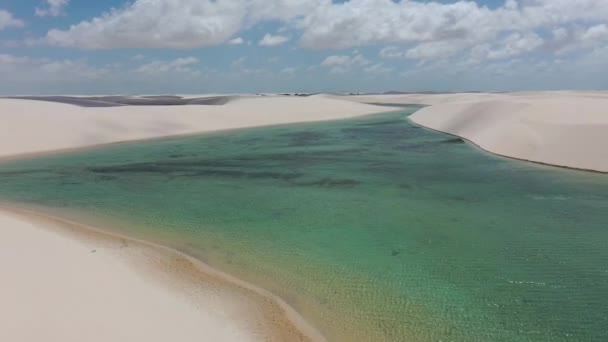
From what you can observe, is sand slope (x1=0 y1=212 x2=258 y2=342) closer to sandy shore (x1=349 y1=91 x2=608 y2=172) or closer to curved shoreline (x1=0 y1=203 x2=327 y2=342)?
curved shoreline (x1=0 y1=203 x2=327 y2=342)

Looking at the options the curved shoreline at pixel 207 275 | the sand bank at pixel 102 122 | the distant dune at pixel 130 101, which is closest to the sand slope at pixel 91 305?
the curved shoreline at pixel 207 275

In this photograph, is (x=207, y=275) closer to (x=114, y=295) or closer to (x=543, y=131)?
(x=114, y=295)

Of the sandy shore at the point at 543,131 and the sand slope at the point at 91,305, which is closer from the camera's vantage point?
the sand slope at the point at 91,305

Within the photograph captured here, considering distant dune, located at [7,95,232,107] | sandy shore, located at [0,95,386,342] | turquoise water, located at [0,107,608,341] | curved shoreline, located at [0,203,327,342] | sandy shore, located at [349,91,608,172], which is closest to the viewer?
sandy shore, located at [0,95,386,342]

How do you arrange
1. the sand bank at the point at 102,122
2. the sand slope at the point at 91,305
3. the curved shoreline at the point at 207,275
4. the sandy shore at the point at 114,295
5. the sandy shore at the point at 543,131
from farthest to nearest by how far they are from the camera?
the sand bank at the point at 102,122, the sandy shore at the point at 543,131, the curved shoreline at the point at 207,275, the sandy shore at the point at 114,295, the sand slope at the point at 91,305

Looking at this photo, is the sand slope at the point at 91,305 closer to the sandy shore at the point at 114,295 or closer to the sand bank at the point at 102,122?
the sandy shore at the point at 114,295

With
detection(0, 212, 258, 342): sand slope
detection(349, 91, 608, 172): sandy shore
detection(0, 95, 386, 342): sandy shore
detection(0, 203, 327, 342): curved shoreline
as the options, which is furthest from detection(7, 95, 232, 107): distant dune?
detection(0, 212, 258, 342): sand slope
